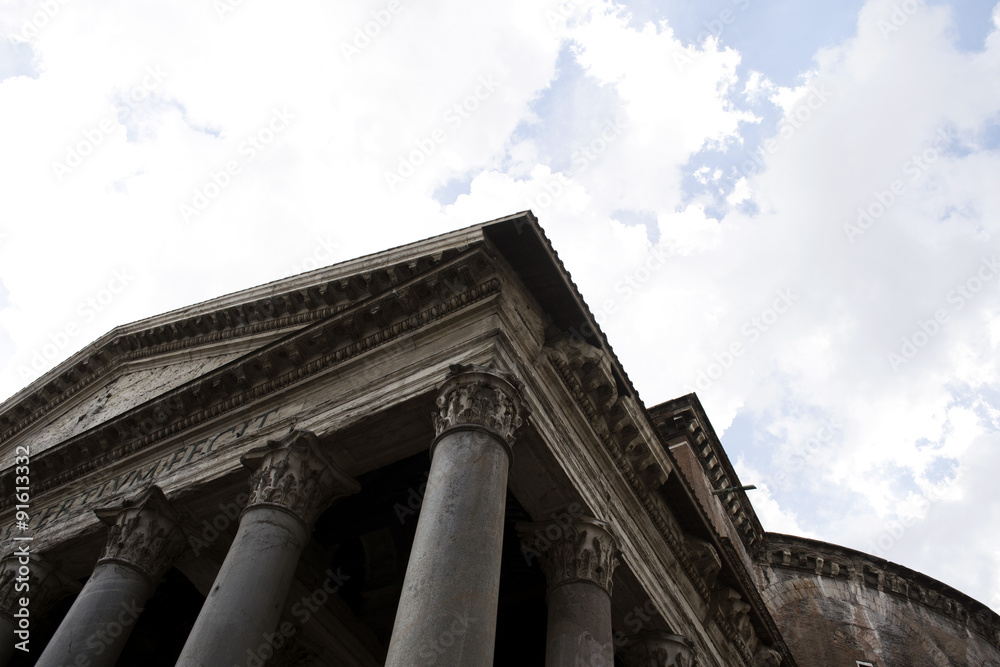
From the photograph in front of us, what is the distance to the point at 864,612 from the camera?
55.0ft

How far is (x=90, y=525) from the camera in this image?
9.75 meters

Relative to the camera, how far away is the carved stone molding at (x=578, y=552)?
784 centimetres

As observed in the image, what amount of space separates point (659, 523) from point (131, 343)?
10024mm

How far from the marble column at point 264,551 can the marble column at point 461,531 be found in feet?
5.51

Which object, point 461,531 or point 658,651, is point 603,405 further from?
point 461,531

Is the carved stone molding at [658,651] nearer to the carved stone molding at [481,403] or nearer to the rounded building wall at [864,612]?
the carved stone molding at [481,403]

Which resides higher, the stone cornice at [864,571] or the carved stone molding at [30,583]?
the stone cornice at [864,571]

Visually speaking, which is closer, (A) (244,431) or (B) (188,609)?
(A) (244,431)

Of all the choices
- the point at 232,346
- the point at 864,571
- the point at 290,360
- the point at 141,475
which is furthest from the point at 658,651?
the point at 864,571

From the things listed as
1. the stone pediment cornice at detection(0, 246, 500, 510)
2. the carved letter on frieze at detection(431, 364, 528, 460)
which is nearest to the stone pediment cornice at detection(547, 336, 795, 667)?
the stone pediment cornice at detection(0, 246, 500, 510)

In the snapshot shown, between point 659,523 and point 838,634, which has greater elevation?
point 838,634

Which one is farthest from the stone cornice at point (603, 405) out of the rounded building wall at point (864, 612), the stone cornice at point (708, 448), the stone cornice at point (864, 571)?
the stone cornice at point (864, 571)

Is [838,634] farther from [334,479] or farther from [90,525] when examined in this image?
[90,525]

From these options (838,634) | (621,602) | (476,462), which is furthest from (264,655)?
(838,634)
